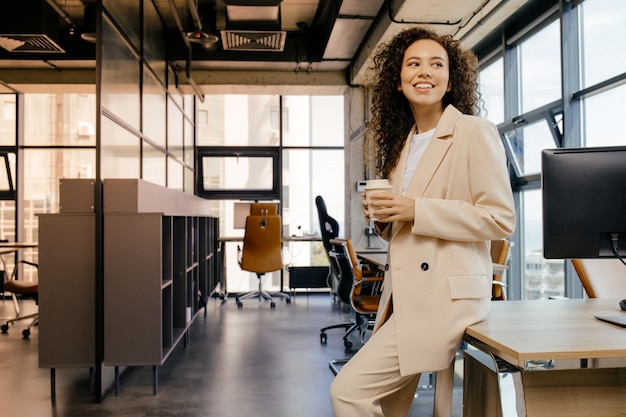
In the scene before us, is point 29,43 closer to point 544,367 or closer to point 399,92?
point 399,92

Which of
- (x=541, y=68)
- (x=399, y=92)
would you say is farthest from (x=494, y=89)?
(x=399, y=92)

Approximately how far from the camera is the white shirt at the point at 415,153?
4.48ft

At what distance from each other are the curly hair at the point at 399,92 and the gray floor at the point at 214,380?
188 cm

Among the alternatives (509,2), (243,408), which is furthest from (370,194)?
(509,2)

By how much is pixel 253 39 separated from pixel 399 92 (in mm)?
4111

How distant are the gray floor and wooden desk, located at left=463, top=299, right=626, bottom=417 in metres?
1.64

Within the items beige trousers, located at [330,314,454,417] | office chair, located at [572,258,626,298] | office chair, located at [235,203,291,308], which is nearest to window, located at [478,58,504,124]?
office chair, located at [235,203,291,308]

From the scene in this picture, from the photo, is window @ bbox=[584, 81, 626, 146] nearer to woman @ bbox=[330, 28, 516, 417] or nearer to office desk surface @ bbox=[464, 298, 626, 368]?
office desk surface @ bbox=[464, 298, 626, 368]

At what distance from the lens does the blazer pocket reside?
46.7 inches

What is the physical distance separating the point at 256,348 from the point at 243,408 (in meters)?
1.54

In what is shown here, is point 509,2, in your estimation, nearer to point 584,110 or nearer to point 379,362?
point 584,110

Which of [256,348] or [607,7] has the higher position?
[607,7]

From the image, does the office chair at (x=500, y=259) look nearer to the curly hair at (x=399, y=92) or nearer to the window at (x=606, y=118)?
the window at (x=606, y=118)

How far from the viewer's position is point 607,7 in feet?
12.2
